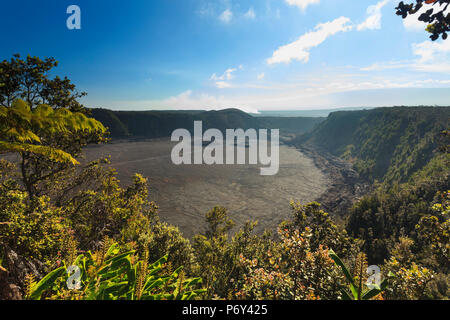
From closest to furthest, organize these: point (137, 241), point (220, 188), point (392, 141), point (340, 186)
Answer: point (137, 241), point (220, 188), point (340, 186), point (392, 141)

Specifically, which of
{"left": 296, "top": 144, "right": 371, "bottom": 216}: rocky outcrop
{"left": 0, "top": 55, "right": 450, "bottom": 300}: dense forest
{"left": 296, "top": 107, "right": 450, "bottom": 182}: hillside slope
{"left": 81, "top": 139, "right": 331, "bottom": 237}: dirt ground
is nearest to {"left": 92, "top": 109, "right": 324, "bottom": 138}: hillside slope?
{"left": 81, "top": 139, "right": 331, "bottom": 237}: dirt ground

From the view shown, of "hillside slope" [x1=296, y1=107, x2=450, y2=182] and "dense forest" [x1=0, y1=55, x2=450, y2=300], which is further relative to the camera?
"hillside slope" [x1=296, y1=107, x2=450, y2=182]

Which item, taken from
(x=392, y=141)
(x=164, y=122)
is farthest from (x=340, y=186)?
(x=164, y=122)

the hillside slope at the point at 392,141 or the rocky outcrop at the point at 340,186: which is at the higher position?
the hillside slope at the point at 392,141

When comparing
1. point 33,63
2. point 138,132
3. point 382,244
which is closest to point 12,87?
point 33,63

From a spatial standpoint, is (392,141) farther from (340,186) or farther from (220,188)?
(220,188)

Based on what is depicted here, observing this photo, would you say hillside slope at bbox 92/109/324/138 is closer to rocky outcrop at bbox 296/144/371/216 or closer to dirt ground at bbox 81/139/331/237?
dirt ground at bbox 81/139/331/237

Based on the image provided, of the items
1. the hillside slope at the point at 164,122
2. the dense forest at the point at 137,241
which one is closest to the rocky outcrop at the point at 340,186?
the dense forest at the point at 137,241

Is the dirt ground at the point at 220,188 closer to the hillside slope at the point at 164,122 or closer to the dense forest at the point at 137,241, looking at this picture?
the dense forest at the point at 137,241
